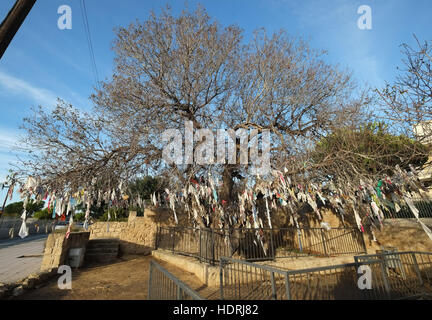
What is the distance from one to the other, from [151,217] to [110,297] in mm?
6958

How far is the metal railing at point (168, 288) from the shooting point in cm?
230

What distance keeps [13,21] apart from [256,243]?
958 centimetres

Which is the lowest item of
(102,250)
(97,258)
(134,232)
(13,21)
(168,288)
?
(97,258)

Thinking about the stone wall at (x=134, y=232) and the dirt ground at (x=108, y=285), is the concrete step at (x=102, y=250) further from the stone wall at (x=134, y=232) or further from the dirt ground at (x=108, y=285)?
the dirt ground at (x=108, y=285)

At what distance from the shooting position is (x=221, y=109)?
10641 mm

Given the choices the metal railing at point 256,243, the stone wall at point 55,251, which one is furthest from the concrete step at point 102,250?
the metal railing at point 256,243

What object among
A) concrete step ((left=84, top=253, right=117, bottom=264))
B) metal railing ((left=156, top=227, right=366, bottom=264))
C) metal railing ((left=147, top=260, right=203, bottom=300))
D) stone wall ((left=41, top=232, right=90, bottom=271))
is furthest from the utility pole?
concrete step ((left=84, top=253, right=117, bottom=264))

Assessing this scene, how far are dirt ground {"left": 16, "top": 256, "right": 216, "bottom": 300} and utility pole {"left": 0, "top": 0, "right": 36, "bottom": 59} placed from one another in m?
5.87

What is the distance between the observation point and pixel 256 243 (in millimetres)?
8305

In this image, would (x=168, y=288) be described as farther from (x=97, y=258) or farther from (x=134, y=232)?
(x=134, y=232)

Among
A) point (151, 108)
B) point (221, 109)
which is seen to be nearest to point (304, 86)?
point (221, 109)

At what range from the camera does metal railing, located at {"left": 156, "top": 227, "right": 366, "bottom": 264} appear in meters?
7.71

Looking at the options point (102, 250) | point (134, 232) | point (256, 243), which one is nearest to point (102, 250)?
point (102, 250)

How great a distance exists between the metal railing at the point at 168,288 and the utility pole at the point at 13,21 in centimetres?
558
